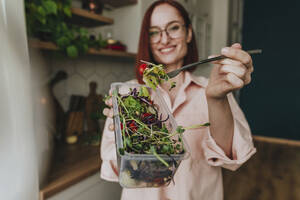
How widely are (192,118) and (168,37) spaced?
365 mm

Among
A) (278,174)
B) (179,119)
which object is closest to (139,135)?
(179,119)

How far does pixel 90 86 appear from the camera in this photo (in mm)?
1375

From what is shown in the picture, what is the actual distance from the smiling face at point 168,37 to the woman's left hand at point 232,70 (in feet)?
1.28

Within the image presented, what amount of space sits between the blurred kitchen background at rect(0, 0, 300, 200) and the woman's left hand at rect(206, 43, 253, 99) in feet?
1.97

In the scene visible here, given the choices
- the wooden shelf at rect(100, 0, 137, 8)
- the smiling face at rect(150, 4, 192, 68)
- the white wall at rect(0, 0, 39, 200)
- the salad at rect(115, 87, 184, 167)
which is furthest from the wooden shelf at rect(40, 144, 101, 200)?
the wooden shelf at rect(100, 0, 137, 8)

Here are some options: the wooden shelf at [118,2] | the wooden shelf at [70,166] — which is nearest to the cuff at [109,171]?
the wooden shelf at [70,166]

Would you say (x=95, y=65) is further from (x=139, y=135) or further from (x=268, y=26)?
(x=268, y=26)

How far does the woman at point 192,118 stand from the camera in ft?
2.07

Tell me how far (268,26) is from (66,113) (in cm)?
296

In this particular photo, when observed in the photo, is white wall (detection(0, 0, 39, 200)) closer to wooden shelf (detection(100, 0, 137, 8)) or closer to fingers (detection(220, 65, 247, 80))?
fingers (detection(220, 65, 247, 80))

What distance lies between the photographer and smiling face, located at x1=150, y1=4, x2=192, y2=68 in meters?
0.90

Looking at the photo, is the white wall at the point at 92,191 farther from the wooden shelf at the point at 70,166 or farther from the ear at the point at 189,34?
the ear at the point at 189,34

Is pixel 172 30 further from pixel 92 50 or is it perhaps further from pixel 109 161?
pixel 109 161

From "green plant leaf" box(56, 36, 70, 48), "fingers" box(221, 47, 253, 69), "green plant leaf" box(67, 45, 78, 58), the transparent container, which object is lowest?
the transparent container
